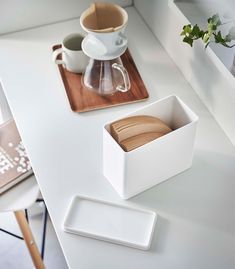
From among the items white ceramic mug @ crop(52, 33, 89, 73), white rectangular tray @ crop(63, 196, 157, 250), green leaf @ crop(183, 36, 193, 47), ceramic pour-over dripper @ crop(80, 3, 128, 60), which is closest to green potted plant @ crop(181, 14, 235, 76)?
green leaf @ crop(183, 36, 193, 47)

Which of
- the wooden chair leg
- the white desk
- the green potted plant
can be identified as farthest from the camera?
the wooden chair leg

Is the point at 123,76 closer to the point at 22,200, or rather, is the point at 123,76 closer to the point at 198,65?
the point at 198,65

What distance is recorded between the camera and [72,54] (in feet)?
4.35

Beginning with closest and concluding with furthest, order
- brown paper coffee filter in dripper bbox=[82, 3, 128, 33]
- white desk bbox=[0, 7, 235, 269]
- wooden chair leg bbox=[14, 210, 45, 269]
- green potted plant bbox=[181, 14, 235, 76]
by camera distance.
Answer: white desk bbox=[0, 7, 235, 269], green potted plant bbox=[181, 14, 235, 76], brown paper coffee filter in dripper bbox=[82, 3, 128, 33], wooden chair leg bbox=[14, 210, 45, 269]

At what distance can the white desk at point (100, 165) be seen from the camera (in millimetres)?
1038

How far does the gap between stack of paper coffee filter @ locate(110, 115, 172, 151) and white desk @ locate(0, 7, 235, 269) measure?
4.9 inches

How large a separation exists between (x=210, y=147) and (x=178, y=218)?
0.21 metres

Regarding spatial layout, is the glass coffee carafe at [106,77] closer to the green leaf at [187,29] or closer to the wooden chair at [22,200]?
the green leaf at [187,29]

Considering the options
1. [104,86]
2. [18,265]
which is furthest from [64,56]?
[18,265]

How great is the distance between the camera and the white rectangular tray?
3.45ft

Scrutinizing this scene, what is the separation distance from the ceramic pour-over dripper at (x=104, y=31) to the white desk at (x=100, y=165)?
0.14m

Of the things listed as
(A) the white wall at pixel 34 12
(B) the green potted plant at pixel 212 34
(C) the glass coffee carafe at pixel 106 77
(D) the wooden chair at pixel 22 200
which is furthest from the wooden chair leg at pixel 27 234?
(B) the green potted plant at pixel 212 34

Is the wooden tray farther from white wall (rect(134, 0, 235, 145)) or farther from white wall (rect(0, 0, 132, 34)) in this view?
white wall (rect(0, 0, 132, 34))

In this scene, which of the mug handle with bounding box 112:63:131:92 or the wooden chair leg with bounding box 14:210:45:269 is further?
the wooden chair leg with bounding box 14:210:45:269
